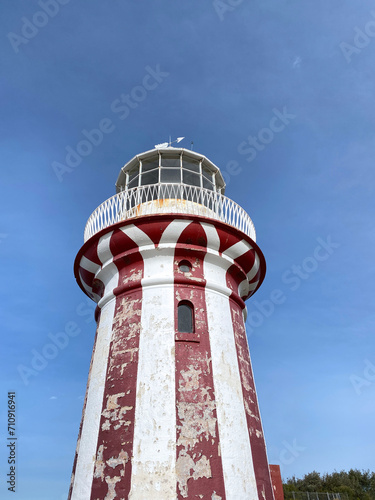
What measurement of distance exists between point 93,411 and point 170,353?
71.0 inches

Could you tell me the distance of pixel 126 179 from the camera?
11.0 metres

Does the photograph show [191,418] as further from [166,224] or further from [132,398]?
[166,224]

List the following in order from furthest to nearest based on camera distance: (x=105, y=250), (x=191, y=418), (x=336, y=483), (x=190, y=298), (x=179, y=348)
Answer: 1. (x=336, y=483)
2. (x=105, y=250)
3. (x=190, y=298)
4. (x=179, y=348)
5. (x=191, y=418)

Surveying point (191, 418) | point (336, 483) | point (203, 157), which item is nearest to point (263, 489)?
point (191, 418)

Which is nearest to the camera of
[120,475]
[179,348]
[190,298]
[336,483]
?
[120,475]

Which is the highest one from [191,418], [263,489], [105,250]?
[105,250]

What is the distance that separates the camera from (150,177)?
10641 mm

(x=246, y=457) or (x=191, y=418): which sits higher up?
(x=191, y=418)

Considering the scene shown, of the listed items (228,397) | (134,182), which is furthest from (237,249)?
(134,182)

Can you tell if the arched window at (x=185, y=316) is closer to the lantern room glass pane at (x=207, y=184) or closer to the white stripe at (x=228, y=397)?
the white stripe at (x=228, y=397)

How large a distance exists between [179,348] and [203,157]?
210 inches

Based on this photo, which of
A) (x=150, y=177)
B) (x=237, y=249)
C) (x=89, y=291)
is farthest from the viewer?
(x=150, y=177)

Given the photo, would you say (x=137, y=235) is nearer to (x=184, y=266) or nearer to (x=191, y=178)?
(x=184, y=266)

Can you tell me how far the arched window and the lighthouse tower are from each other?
2 cm
